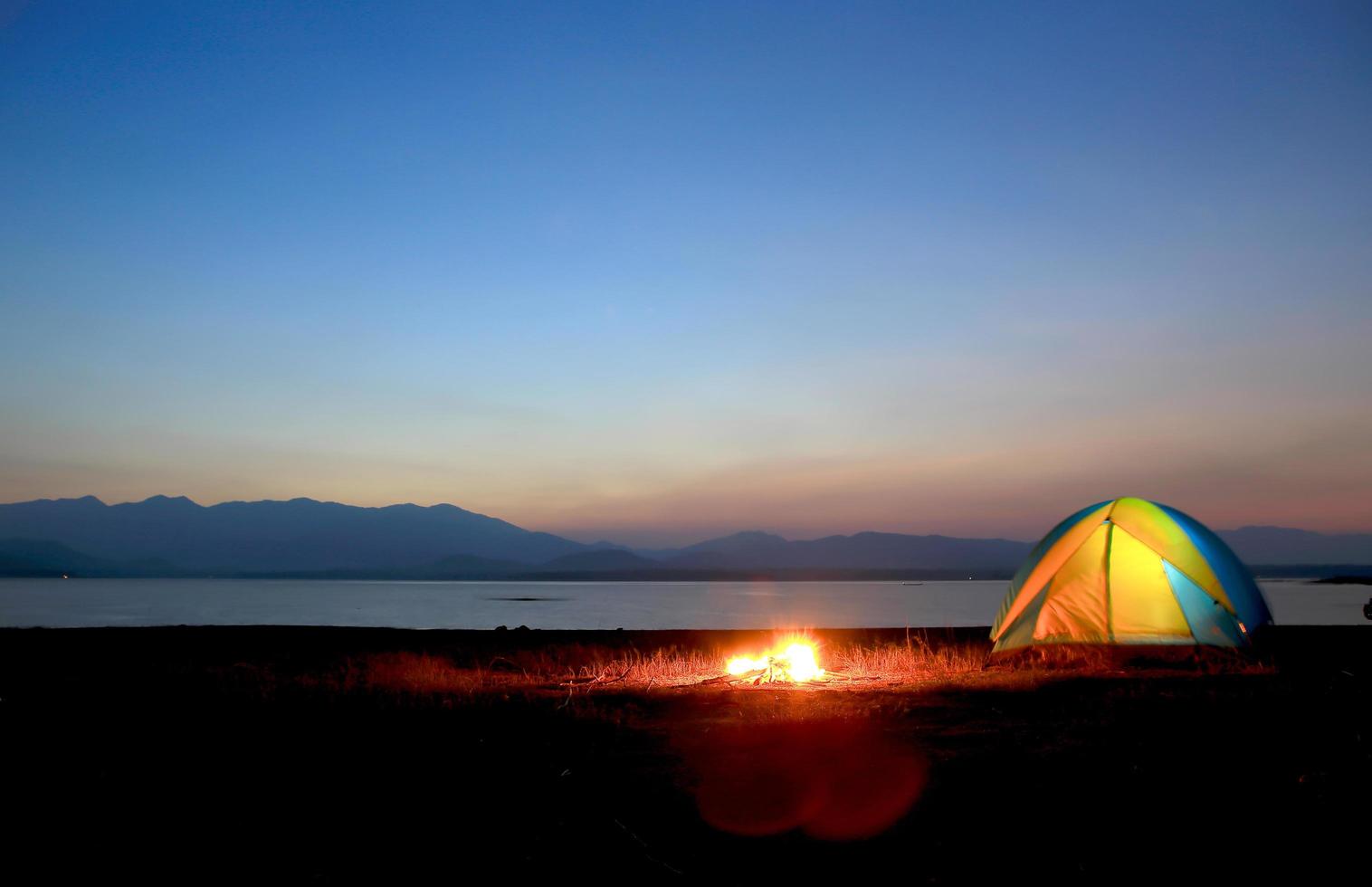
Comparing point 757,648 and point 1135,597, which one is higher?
point 1135,597

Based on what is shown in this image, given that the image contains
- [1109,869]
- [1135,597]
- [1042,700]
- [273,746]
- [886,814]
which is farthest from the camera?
[1135,597]

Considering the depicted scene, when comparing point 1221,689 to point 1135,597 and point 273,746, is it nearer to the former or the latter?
point 1135,597

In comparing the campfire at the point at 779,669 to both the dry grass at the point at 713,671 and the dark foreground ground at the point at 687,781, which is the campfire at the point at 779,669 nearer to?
the dry grass at the point at 713,671

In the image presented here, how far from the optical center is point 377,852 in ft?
17.1

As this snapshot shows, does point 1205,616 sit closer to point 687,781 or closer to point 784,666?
point 784,666

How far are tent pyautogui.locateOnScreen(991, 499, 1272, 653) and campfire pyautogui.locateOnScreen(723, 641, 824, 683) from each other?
3917 mm

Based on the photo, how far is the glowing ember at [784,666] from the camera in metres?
12.3

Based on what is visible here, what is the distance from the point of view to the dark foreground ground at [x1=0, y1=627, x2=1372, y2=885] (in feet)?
16.4

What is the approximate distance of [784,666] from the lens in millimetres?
12695

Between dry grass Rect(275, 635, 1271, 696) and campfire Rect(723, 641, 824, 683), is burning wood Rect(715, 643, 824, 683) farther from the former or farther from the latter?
dry grass Rect(275, 635, 1271, 696)

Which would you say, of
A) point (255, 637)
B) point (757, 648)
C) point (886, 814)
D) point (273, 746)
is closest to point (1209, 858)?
point (886, 814)

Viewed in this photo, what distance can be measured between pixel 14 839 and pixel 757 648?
44.6 ft

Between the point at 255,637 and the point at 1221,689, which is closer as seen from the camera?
the point at 1221,689

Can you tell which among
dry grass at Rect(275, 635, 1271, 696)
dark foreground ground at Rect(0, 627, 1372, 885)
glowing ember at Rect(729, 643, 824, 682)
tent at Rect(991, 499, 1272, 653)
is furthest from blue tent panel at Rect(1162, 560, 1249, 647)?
glowing ember at Rect(729, 643, 824, 682)
